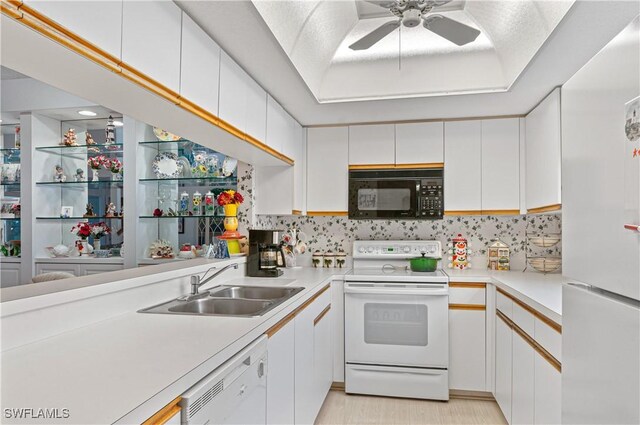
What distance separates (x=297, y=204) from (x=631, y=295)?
9.26 ft

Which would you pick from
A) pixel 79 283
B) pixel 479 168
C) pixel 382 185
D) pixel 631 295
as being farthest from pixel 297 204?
pixel 631 295

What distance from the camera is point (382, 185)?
335 centimetres

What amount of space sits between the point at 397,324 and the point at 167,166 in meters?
2.29

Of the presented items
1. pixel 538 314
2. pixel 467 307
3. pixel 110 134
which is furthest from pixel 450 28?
pixel 110 134

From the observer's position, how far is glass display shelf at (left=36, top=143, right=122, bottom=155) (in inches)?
135

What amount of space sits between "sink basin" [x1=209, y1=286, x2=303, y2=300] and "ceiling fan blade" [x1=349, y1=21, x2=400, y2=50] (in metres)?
1.38

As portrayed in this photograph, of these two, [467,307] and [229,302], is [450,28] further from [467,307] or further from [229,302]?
[467,307]

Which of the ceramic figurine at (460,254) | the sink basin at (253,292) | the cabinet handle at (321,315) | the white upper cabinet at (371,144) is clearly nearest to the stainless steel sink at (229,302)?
the sink basin at (253,292)

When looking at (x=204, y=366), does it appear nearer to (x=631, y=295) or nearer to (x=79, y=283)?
(x=79, y=283)

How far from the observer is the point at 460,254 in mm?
3480

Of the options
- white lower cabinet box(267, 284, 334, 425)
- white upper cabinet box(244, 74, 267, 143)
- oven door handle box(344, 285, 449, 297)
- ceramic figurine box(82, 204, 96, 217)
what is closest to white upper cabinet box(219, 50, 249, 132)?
white upper cabinet box(244, 74, 267, 143)

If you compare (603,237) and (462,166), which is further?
(462,166)

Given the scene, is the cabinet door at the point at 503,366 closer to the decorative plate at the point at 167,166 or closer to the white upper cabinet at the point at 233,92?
the white upper cabinet at the point at 233,92

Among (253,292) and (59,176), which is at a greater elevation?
(59,176)
